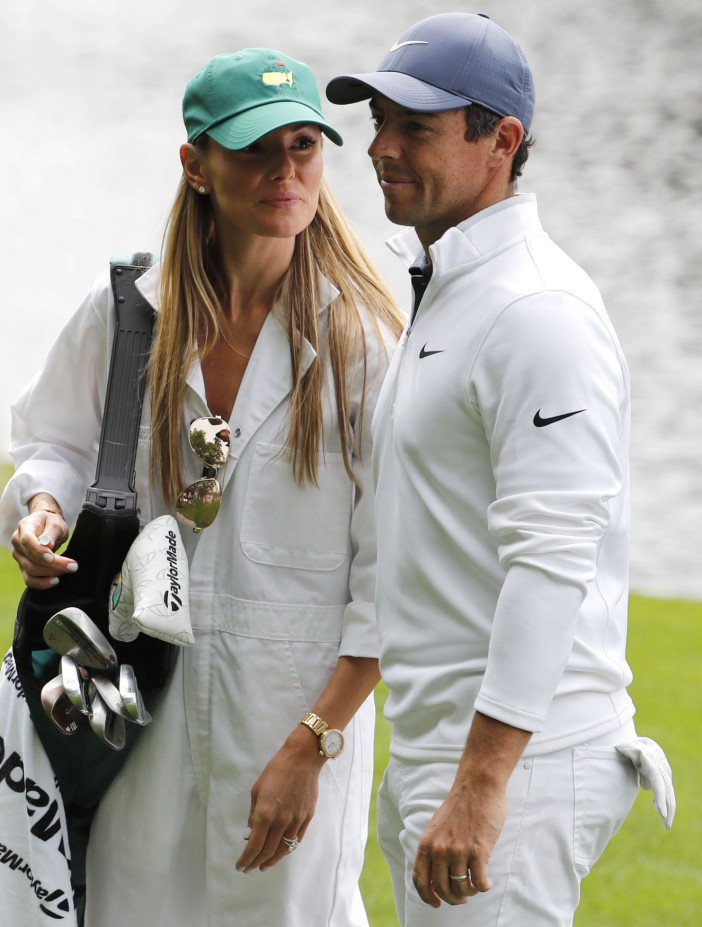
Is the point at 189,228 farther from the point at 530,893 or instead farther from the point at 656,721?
the point at 656,721

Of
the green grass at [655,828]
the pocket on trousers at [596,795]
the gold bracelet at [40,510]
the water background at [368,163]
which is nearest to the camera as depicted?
the pocket on trousers at [596,795]

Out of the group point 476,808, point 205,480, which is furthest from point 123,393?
point 476,808

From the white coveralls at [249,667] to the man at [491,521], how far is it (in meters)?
0.32

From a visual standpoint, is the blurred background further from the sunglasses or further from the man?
the man

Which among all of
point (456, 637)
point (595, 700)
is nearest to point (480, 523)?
point (456, 637)

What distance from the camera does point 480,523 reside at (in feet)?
6.45

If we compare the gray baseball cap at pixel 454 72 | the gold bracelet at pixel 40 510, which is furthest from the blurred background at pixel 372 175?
the gray baseball cap at pixel 454 72

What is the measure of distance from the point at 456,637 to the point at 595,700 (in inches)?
8.0

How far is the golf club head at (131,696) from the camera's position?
90.1 inches

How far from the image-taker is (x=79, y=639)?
92.0 inches

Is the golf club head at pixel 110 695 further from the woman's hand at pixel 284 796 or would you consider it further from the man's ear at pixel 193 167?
the man's ear at pixel 193 167

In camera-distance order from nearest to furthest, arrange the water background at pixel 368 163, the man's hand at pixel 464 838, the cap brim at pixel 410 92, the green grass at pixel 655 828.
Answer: the man's hand at pixel 464 838
the cap brim at pixel 410 92
the green grass at pixel 655 828
the water background at pixel 368 163

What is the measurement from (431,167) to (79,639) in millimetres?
934

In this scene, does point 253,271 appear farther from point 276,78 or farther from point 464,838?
point 464,838
